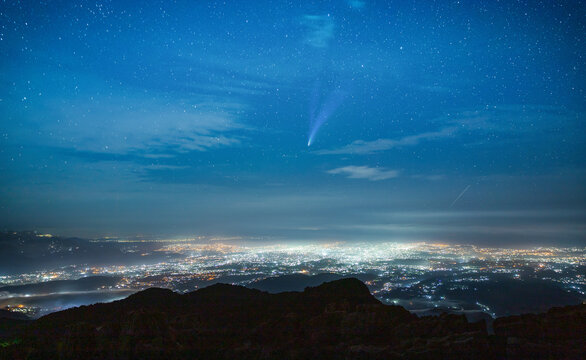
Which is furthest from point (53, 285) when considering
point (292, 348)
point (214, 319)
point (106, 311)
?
point (292, 348)

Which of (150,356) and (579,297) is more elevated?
(150,356)

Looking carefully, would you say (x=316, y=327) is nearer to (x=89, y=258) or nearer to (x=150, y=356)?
(x=150, y=356)

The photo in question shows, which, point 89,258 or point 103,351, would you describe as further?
point 89,258

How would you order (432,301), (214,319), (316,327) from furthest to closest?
(432,301)
(214,319)
(316,327)

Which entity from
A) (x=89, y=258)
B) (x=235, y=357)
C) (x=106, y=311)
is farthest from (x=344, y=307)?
(x=89, y=258)

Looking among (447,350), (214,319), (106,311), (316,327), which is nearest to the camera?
(447,350)

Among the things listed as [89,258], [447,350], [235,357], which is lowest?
[89,258]
